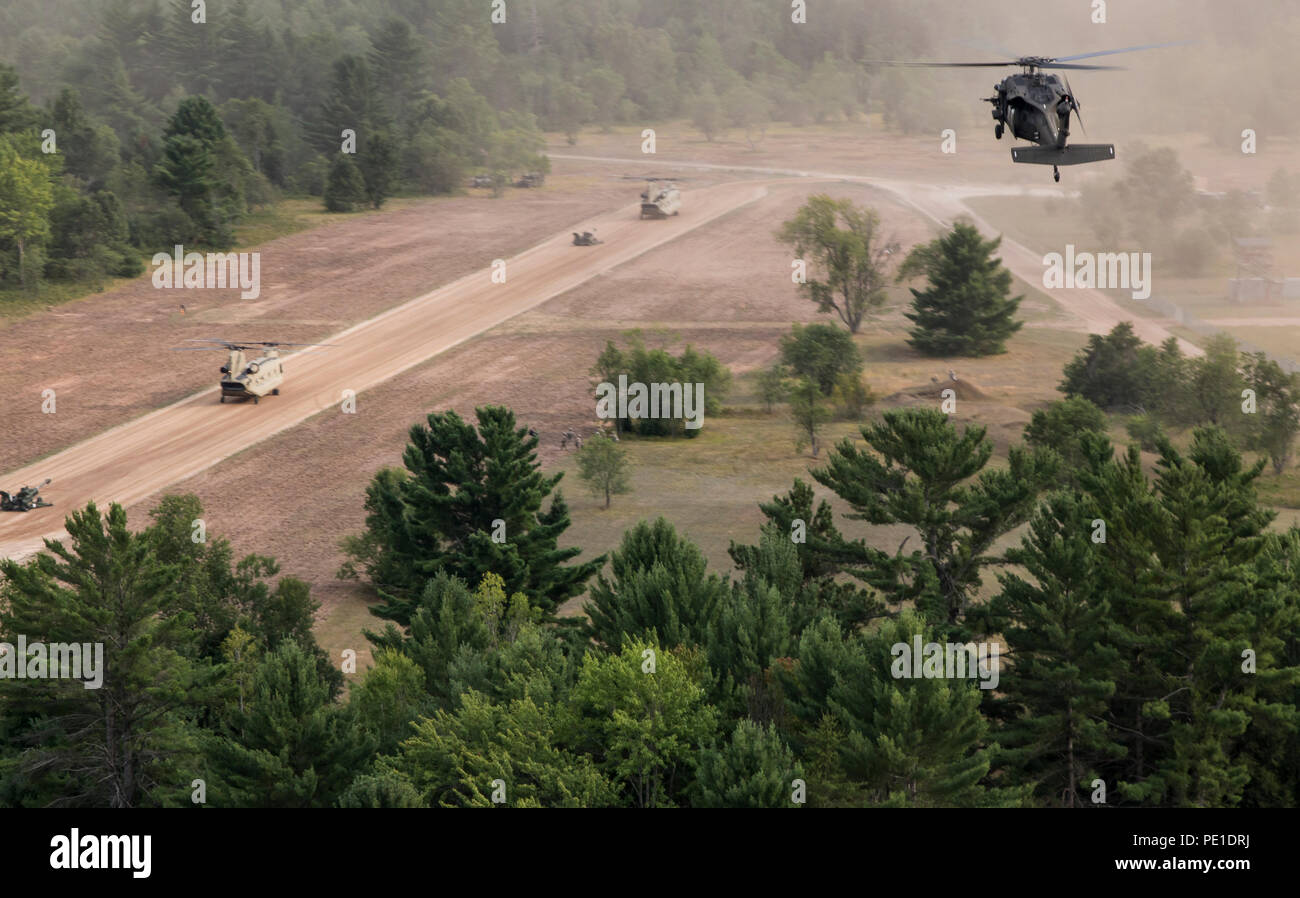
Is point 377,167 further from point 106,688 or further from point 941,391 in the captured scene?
point 106,688

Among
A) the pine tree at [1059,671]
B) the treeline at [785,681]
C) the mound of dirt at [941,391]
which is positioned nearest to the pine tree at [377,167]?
the mound of dirt at [941,391]

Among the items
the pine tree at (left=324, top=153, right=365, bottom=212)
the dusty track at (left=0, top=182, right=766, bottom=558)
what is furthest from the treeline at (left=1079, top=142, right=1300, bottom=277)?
the pine tree at (left=324, top=153, right=365, bottom=212)

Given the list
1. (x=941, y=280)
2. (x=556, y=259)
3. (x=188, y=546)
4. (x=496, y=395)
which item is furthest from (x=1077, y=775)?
(x=556, y=259)

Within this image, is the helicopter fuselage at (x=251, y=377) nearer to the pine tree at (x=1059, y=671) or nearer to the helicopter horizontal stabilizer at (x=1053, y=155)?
the pine tree at (x=1059, y=671)

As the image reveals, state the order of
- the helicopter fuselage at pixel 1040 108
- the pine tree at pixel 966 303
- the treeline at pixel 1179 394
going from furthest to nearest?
the pine tree at pixel 966 303 < the treeline at pixel 1179 394 < the helicopter fuselage at pixel 1040 108

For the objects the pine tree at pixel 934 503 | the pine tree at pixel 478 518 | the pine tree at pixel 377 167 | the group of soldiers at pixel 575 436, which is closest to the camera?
the pine tree at pixel 934 503
